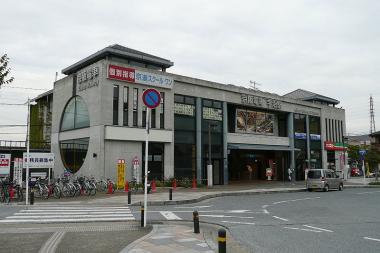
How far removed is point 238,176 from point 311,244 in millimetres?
39094

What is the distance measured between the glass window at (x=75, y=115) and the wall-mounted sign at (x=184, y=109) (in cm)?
769

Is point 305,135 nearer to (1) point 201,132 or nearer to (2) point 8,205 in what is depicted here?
(1) point 201,132

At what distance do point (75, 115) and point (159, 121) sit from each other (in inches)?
292

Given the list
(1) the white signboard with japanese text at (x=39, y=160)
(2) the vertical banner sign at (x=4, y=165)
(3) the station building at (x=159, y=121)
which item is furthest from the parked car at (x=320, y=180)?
(2) the vertical banner sign at (x=4, y=165)

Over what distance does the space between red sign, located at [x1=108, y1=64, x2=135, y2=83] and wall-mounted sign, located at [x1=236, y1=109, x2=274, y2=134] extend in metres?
14.5

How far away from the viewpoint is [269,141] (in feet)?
142

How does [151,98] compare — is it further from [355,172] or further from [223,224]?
[355,172]

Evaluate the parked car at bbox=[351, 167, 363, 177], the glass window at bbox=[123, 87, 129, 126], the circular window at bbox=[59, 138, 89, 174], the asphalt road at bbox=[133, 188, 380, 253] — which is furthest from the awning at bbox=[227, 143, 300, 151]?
the parked car at bbox=[351, 167, 363, 177]

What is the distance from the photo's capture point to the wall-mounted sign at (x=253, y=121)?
40969 millimetres

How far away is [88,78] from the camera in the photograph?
101 ft

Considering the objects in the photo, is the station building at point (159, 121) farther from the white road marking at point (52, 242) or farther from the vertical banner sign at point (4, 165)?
the white road marking at point (52, 242)

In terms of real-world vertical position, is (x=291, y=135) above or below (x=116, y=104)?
below

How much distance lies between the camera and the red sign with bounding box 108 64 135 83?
29.1 m

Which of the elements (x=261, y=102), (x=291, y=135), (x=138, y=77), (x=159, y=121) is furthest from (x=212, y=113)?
(x=291, y=135)
